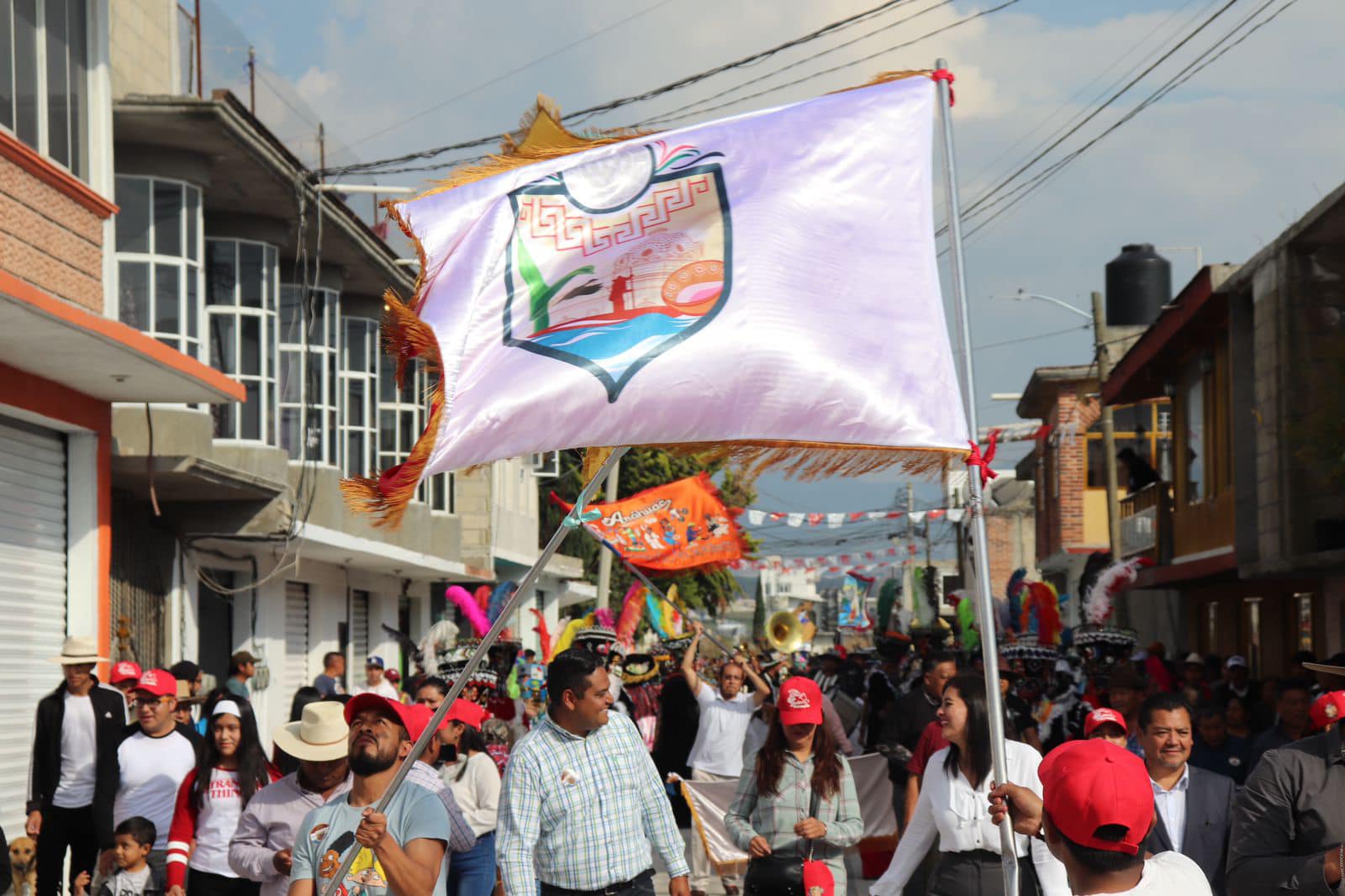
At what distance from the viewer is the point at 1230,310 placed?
1948cm

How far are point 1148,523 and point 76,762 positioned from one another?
2131cm

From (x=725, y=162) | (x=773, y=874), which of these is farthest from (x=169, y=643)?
(x=725, y=162)

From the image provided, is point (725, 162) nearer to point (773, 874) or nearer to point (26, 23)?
point (773, 874)

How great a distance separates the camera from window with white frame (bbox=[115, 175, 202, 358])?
61.7ft

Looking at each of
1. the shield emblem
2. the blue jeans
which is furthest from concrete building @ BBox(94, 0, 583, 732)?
the shield emblem

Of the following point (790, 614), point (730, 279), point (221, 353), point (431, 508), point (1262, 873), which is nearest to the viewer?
point (1262, 873)

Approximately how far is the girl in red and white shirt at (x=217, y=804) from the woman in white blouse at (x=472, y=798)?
3.59 ft

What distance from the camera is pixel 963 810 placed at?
22.7ft

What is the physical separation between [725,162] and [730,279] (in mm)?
498

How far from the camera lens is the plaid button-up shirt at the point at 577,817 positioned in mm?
7000

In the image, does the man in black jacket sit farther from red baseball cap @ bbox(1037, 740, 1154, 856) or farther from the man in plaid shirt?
red baseball cap @ bbox(1037, 740, 1154, 856)

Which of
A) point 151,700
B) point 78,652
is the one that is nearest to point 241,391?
point 78,652

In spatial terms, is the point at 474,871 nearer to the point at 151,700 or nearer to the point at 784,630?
the point at 151,700

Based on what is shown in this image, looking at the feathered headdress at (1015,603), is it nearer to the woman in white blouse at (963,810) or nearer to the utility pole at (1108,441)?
the utility pole at (1108,441)
